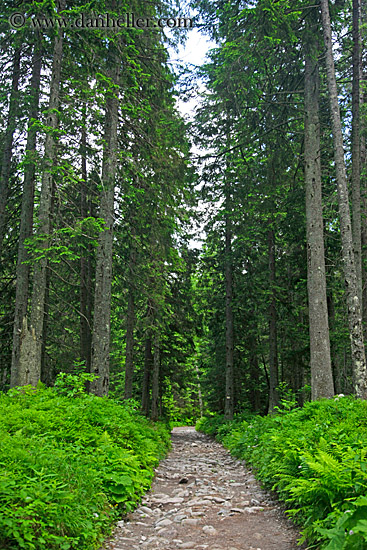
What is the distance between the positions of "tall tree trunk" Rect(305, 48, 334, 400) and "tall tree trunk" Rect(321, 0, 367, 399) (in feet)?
2.28

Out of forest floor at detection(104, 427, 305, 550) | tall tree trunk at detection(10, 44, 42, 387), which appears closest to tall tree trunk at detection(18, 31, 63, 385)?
tall tree trunk at detection(10, 44, 42, 387)

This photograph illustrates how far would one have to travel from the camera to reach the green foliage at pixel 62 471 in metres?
3.50

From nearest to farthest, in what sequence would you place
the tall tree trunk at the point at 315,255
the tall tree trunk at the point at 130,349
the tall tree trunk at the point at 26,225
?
the tall tree trunk at the point at 315,255
the tall tree trunk at the point at 26,225
the tall tree trunk at the point at 130,349

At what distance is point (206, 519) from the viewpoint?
5.54m

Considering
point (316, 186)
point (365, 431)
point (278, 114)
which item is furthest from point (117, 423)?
point (278, 114)

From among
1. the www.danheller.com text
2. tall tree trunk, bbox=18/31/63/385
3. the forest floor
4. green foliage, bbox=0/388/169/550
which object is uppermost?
the www.danheller.com text

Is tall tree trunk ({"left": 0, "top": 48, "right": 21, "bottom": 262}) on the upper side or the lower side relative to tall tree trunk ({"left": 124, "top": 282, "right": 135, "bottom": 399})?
upper

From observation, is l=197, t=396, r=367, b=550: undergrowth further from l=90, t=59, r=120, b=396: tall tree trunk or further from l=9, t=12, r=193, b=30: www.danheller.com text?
l=9, t=12, r=193, b=30: www.danheller.com text

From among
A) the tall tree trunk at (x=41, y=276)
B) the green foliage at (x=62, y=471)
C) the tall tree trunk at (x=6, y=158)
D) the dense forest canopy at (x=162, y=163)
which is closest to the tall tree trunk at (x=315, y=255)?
the dense forest canopy at (x=162, y=163)

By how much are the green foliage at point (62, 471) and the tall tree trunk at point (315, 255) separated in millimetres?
4743

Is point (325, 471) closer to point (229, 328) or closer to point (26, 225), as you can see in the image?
point (26, 225)

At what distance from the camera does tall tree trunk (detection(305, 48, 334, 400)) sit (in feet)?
33.2

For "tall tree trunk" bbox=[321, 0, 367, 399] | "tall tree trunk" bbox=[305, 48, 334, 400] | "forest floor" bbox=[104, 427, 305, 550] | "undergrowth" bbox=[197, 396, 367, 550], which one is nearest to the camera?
"undergrowth" bbox=[197, 396, 367, 550]

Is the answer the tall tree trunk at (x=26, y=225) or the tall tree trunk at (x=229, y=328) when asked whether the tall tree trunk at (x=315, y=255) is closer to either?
the tall tree trunk at (x=229, y=328)
